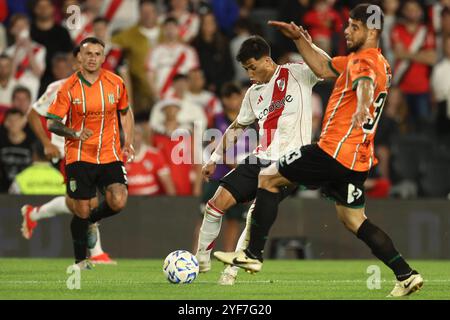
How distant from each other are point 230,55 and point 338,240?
146 inches

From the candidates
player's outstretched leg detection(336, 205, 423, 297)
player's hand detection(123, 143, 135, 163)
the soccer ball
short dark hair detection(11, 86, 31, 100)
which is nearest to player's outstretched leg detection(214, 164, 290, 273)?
player's outstretched leg detection(336, 205, 423, 297)

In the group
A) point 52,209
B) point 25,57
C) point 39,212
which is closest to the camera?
point 52,209

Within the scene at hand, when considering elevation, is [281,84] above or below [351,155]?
above

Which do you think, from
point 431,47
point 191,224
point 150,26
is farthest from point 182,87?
point 431,47

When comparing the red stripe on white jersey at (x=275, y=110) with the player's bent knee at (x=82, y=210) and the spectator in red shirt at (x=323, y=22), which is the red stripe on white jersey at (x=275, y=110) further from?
the spectator in red shirt at (x=323, y=22)

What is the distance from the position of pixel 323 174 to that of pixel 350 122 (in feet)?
1.48

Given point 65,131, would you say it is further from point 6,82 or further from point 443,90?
point 443,90

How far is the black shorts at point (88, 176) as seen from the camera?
11773mm

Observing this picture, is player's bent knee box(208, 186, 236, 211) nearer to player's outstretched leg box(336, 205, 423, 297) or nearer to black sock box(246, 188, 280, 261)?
black sock box(246, 188, 280, 261)

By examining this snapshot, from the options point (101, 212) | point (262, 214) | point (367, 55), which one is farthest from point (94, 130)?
point (367, 55)

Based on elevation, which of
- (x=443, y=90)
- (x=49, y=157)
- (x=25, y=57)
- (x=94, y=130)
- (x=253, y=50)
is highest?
(x=25, y=57)

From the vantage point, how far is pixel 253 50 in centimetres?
986

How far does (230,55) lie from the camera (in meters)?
17.9

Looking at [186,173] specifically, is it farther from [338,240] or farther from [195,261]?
[195,261]
